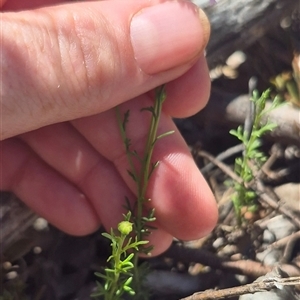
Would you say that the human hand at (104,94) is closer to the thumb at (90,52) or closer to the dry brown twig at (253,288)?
the thumb at (90,52)

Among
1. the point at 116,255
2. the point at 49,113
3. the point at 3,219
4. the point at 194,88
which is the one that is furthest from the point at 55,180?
the point at 116,255

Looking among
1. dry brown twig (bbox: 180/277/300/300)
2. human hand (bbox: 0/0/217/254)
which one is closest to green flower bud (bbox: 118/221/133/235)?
dry brown twig (bbox: 180/277/300/300)

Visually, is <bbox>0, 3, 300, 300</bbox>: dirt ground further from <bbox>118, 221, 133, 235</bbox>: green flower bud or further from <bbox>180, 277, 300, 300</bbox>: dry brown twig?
<bbox>118, 221, 133, 235</bbox>: green flower bud

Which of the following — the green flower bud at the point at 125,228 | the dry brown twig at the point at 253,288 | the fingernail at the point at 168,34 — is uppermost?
the fingernail at the point at 168,34

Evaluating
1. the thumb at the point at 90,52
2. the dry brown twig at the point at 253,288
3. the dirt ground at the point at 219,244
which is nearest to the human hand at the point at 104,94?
the thumb at the point at 90,52

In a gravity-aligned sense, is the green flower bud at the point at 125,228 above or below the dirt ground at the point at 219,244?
above

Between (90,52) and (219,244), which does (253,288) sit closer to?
(219,244)

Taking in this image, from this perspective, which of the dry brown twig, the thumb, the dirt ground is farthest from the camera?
the dirt ground

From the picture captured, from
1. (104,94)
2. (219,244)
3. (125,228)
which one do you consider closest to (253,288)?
(125,228)

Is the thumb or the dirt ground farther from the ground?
the thumb
